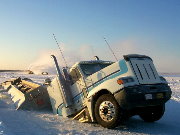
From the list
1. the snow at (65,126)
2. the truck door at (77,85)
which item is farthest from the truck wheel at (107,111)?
the truck door at (77,85)

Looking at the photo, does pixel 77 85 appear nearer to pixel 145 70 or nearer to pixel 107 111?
pixel 107 111

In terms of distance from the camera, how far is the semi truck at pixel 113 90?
7422 millimetres

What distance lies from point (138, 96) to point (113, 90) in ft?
2.12

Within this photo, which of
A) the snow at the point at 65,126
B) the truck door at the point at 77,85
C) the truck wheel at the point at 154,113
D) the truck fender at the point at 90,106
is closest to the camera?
the snow at the point at 65,126

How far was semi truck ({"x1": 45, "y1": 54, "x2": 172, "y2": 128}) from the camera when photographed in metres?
7.42

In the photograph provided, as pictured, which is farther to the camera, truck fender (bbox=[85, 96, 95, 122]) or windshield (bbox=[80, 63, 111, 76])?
windshield (bbox=[80, 63, 111, 76])

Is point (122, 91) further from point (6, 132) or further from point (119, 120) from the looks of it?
point (6, 132)

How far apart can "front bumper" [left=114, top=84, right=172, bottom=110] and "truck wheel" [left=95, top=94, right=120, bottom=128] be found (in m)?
0.26

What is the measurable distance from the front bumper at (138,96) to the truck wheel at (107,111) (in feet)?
0.84

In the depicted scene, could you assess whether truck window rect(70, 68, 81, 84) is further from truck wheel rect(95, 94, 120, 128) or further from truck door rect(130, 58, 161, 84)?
truck door rect(130, 58, 161, 84)

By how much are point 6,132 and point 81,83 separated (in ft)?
9.72

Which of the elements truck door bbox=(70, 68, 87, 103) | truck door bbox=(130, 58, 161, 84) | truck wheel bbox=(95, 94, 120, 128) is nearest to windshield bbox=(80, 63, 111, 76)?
truck door bbox=(70, 68, 87, 103)

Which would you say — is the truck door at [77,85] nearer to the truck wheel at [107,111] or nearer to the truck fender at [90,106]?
the truck fender at [90,106]

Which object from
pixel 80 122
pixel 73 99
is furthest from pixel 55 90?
pixel 80 122
